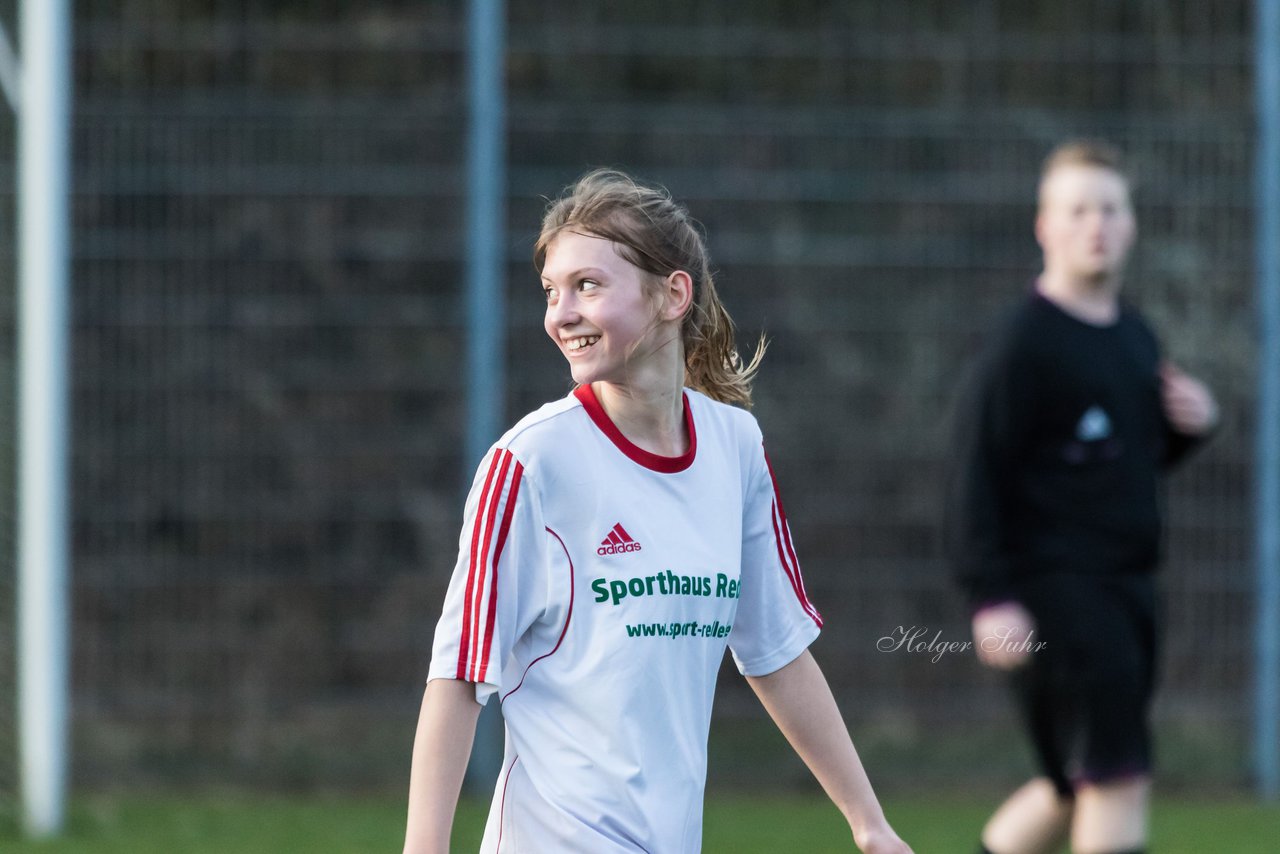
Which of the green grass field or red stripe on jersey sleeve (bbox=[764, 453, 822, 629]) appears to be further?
the green grass field

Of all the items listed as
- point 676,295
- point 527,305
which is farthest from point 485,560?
point 527,305

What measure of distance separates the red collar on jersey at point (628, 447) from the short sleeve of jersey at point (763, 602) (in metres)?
0.17

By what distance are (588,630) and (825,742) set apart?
46 centimetres

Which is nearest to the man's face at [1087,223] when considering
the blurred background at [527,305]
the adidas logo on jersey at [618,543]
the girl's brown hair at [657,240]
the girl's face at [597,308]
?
the girl's brown hair at [657,240]

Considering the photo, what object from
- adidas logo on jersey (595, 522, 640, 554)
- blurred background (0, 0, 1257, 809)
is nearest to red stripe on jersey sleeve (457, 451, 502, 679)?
adidas logo on jersey (595, 522, 640, 554)

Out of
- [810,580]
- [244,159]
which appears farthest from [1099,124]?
[244,159]

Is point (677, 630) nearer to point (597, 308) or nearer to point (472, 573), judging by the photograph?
point (472, 573)

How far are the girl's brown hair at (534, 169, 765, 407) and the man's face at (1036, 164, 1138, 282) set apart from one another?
1645 millimetres

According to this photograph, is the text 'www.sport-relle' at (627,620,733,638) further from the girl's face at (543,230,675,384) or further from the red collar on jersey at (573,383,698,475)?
the girl's face at (543,230,675,384)

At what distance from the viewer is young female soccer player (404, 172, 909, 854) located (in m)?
2.50

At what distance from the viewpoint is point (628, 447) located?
264cm

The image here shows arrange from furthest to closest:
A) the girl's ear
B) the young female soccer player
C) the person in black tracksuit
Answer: the person in black tracksuit → the girl's ear → the young female soccer player

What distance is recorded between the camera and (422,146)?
689cm

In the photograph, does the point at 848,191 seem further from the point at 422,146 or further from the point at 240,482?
the point at 240,482
